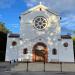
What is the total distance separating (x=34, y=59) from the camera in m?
40.2

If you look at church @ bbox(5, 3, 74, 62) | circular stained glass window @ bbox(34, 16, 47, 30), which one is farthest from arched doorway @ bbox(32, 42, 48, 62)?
circular stained glass window @ bbox(34, 16, 47, 30)

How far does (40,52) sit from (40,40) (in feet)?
7.38

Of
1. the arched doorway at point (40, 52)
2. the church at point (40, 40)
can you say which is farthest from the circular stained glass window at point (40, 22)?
the arched doorway at point (40, 52)

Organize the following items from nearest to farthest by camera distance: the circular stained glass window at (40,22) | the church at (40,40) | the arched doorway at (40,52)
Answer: the church at (40,40), the arched doorway at (40,52), the circular stained glass window at (40,22)

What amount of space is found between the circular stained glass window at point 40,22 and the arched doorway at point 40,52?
10.9ft

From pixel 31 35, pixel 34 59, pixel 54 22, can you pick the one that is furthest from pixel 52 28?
pixel 34 59

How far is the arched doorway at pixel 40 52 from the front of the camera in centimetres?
4034

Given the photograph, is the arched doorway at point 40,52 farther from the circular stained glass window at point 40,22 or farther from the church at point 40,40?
the circular stained glass window at point 40,22

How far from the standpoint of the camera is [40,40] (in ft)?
134

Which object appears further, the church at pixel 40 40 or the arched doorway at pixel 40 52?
the arched doorway at pixel 40 52

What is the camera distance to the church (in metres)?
40.1

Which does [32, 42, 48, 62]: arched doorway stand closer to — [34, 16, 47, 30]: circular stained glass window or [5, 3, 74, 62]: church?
[5, 3, 74, 62]: church

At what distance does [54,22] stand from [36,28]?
11.9 ft

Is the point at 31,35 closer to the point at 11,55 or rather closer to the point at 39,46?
the point at 39,46
